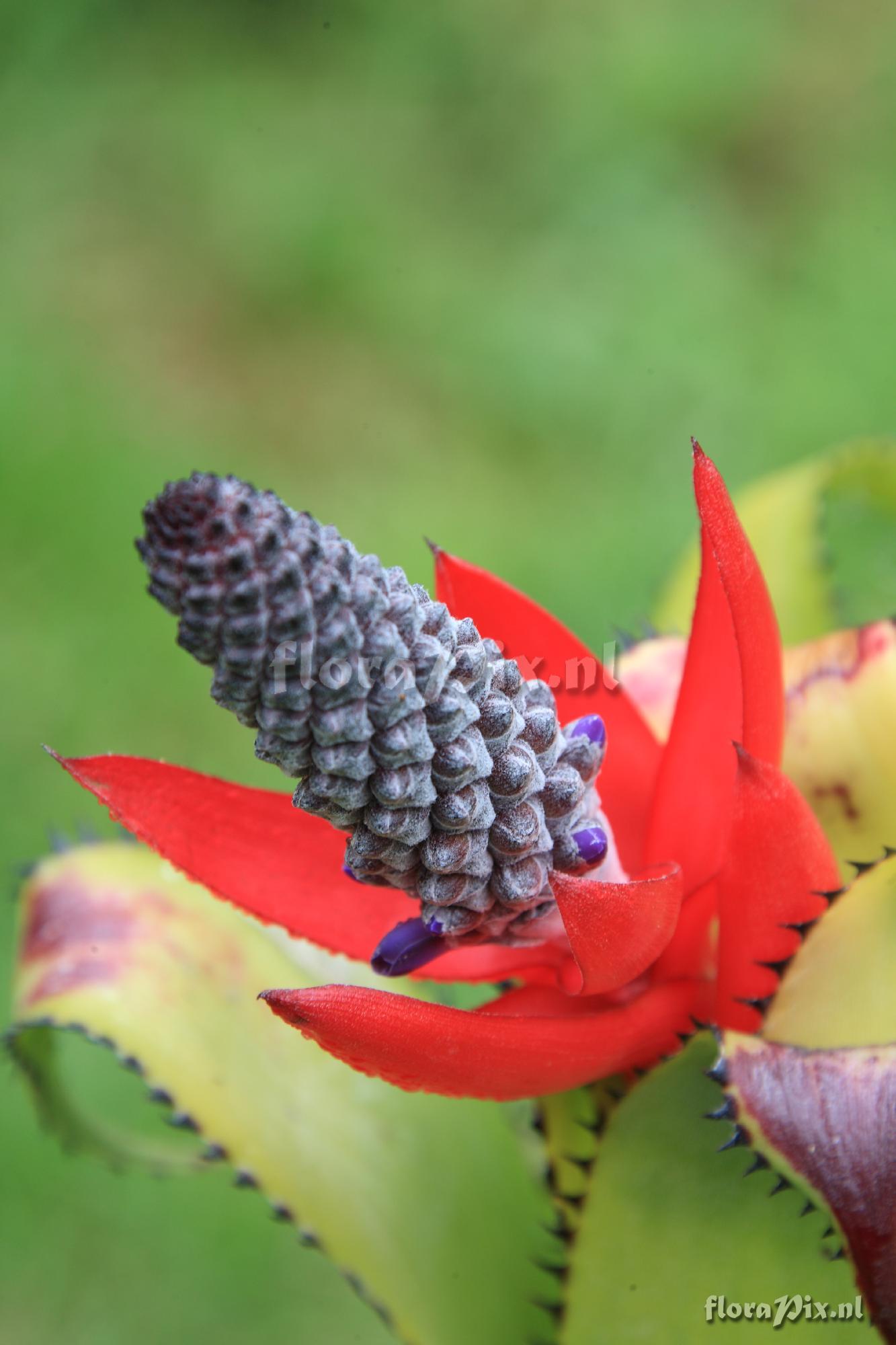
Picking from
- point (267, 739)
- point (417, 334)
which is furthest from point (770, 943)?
point (417, 334)

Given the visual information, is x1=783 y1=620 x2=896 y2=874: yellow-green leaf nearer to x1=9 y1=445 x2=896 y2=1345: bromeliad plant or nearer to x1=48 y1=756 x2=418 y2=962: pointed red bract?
x1=9 y1=445 x2=896 y2=1345: bromeliad plant

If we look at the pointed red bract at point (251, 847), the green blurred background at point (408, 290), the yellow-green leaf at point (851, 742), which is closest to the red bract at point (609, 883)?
the pointed red bract at point (251, 847)

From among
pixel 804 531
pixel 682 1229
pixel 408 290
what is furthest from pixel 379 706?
pixel 408 290

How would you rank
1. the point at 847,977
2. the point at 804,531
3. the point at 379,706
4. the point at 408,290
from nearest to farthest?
the point at 379,706
the point at 847,977
the point at 804,531
the point at 408,290

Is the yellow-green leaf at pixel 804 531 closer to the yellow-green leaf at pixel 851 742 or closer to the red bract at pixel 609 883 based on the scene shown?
the yellow-green leaf at pixel 851 742

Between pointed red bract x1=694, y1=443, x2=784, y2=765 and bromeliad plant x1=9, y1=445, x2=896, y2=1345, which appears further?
pointed red bract x1=694, y1=443, x2=784, y2=765

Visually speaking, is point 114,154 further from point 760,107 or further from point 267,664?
point 267,664

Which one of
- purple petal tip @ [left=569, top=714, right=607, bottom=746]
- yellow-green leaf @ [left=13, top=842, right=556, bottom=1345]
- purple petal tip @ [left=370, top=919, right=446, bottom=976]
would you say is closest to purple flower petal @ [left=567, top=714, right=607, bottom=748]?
purple petal tip @ [left=569, top=714, right=607, bottom=746]

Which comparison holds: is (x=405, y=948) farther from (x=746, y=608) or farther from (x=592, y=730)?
(x=746, y=608)
